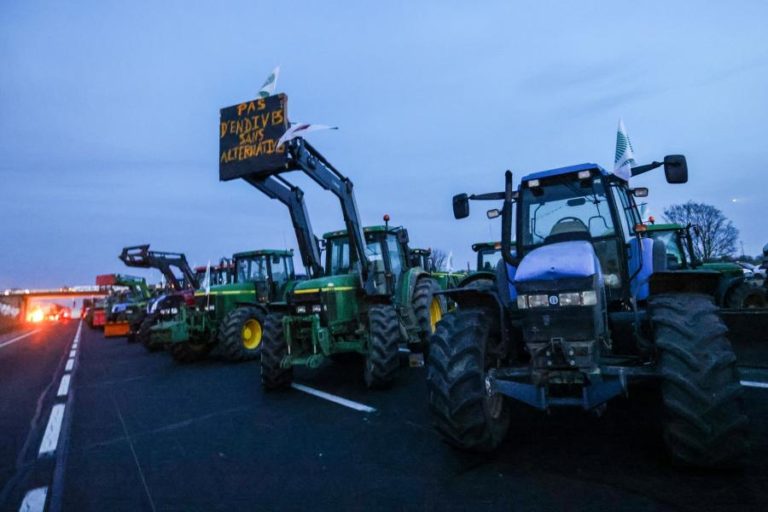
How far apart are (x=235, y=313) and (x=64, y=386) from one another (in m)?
3.22

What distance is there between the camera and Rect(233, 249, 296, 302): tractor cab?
11.3 meters

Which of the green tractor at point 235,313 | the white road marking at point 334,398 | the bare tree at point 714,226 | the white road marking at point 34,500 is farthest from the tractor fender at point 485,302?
the bare tree at point 714,226

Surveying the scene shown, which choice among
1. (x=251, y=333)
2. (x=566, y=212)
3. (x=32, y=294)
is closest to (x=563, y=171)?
(x=566, y=212)

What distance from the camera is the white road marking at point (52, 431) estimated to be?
451 cm

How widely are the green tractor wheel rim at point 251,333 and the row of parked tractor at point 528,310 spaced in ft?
9.11

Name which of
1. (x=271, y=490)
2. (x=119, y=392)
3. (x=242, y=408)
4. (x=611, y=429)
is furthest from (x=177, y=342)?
(x=611, y=429)

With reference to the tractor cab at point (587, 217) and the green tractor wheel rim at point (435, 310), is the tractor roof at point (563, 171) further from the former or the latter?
the green tractor wheel rim at point (435, 310)

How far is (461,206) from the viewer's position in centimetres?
478

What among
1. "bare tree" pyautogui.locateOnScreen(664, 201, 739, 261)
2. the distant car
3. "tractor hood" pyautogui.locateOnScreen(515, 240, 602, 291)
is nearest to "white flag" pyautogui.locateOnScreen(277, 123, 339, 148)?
"tractor hood" pyautogui.locateOnScreen(515, 240, 602, 291)

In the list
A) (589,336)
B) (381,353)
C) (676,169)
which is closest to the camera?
(589,336)

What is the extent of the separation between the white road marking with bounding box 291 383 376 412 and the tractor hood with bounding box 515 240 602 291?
2.70 m

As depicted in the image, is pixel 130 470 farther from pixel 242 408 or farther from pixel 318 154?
pixel 318 154

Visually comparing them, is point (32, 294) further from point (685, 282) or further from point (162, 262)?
point (685, 282)

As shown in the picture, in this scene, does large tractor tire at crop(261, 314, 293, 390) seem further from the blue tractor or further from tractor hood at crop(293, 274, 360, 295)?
the blue tractor
